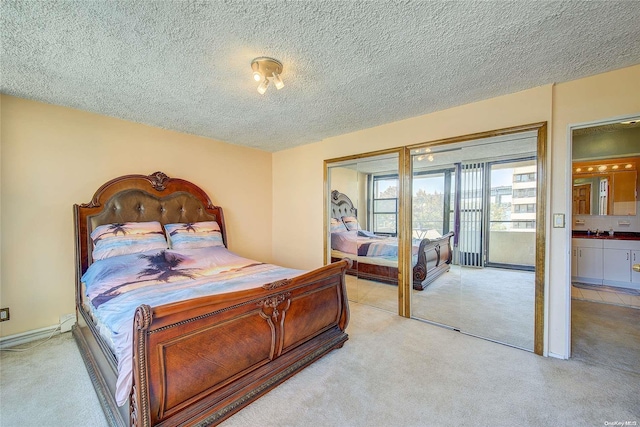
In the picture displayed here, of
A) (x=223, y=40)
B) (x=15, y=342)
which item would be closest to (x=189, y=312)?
(x=223, y=40)

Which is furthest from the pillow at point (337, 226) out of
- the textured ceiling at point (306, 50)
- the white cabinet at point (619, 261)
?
the white cabinet at point (619, 261)

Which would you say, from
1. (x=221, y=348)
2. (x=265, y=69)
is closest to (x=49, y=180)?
(x=265, y=69)

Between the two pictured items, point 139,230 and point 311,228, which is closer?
point 139,230

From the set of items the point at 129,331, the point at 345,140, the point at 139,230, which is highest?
the point at 345,140

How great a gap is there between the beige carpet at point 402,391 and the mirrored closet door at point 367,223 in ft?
4.00

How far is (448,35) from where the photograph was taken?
1.64m

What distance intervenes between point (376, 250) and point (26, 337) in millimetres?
3970

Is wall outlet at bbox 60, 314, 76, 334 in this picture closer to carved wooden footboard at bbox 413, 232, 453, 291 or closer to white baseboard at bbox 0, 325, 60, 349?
white baseboard at bbox 0, 325, 60, 349

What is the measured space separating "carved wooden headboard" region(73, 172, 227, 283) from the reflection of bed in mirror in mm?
1759

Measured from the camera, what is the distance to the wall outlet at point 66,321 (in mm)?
2742

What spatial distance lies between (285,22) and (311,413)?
242 centimetres

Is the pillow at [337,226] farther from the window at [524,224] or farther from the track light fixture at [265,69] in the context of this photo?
the track light fixture at [265,69]

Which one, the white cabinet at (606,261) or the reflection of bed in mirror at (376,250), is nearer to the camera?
the reflection of bed in mirror at (376,250)

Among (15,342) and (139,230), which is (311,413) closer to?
(139,230)
